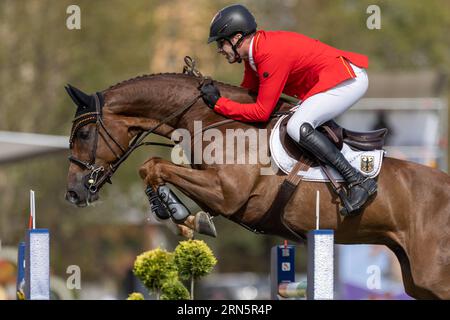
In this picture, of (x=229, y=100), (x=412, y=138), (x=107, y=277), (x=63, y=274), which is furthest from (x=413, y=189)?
(x=107, y=277)

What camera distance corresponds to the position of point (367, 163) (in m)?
7.53

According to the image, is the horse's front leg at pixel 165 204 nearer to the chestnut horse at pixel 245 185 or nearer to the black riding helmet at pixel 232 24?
the chestnut horse at pixel 245 185

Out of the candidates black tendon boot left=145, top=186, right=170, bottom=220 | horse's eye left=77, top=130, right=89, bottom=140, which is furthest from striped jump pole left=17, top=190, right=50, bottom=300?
horse's eye left=77, top=130, right=89, bottom=140

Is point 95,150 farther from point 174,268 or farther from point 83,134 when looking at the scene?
point 174,268

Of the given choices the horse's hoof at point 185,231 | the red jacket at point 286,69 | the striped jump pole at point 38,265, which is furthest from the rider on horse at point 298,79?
the striped jump pole at point 38,265

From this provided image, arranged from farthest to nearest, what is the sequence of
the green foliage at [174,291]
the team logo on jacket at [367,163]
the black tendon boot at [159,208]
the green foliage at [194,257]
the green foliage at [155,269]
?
the green foliage at [155,269] → the green foliage at [174,291] → the green foliage at [194,257] → the team logo on jacket at [367,163] → the black tendon boot at [159,208]

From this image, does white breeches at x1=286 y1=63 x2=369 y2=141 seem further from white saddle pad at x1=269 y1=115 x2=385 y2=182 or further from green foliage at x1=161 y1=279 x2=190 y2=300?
green foliage at x1=161 y1=279 x2=190 y2=300

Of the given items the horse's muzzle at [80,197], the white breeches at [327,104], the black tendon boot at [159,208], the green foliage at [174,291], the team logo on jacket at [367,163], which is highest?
the white breeches at [327,104]

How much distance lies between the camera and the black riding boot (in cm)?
731

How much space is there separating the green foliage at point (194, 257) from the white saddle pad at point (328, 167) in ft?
3.15

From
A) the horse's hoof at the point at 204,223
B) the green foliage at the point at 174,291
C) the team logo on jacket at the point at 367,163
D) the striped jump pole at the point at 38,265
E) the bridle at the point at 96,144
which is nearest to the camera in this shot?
the striped jump pole at the point at 38,265

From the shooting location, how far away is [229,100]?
7602 millimetres

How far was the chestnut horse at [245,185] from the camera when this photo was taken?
24.4 ft

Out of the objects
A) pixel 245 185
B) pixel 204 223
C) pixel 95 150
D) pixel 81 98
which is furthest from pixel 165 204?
pixel 81 98
